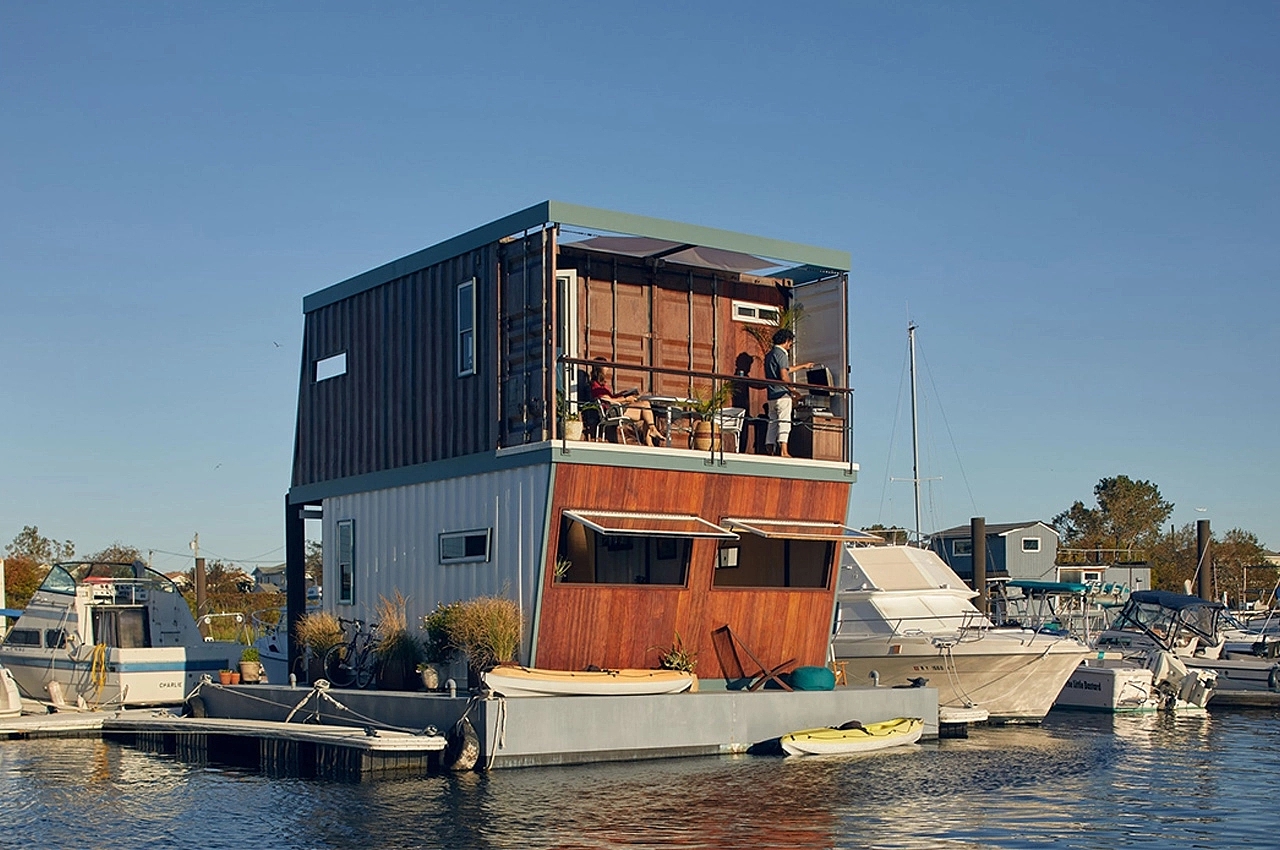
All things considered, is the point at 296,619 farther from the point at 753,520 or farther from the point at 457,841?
the point at 457,841

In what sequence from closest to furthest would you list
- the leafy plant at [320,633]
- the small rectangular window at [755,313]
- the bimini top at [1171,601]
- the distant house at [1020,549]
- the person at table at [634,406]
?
the person at table at [634,406], the leafy plant at [320,633], the small rectangular window at [755,313], the bimini top at [1171,601], the distant house at [1020,549]

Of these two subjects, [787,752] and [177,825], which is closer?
[177,825]

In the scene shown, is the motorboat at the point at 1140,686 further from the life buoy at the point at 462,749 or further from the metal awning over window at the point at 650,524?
the life buoy at the point at 462,749

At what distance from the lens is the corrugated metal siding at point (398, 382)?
24719mm

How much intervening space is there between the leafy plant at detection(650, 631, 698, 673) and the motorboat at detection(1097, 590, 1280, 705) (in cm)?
1980

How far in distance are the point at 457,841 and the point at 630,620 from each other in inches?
314

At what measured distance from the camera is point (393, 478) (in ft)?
87.7

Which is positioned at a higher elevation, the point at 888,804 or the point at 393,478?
the point at 393,478

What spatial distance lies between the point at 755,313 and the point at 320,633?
32.6 ft

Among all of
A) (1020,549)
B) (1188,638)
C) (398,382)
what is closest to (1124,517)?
(1020,549)

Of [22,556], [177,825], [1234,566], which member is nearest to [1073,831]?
[177,825]

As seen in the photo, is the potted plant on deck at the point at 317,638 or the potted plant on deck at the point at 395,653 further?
the potted plant on deck at the point at 317,638

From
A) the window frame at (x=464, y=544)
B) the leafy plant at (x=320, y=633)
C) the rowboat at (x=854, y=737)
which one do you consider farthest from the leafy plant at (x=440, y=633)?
the rowboat at (x=854, y=737)

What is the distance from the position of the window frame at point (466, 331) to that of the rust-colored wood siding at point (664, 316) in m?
1.78
